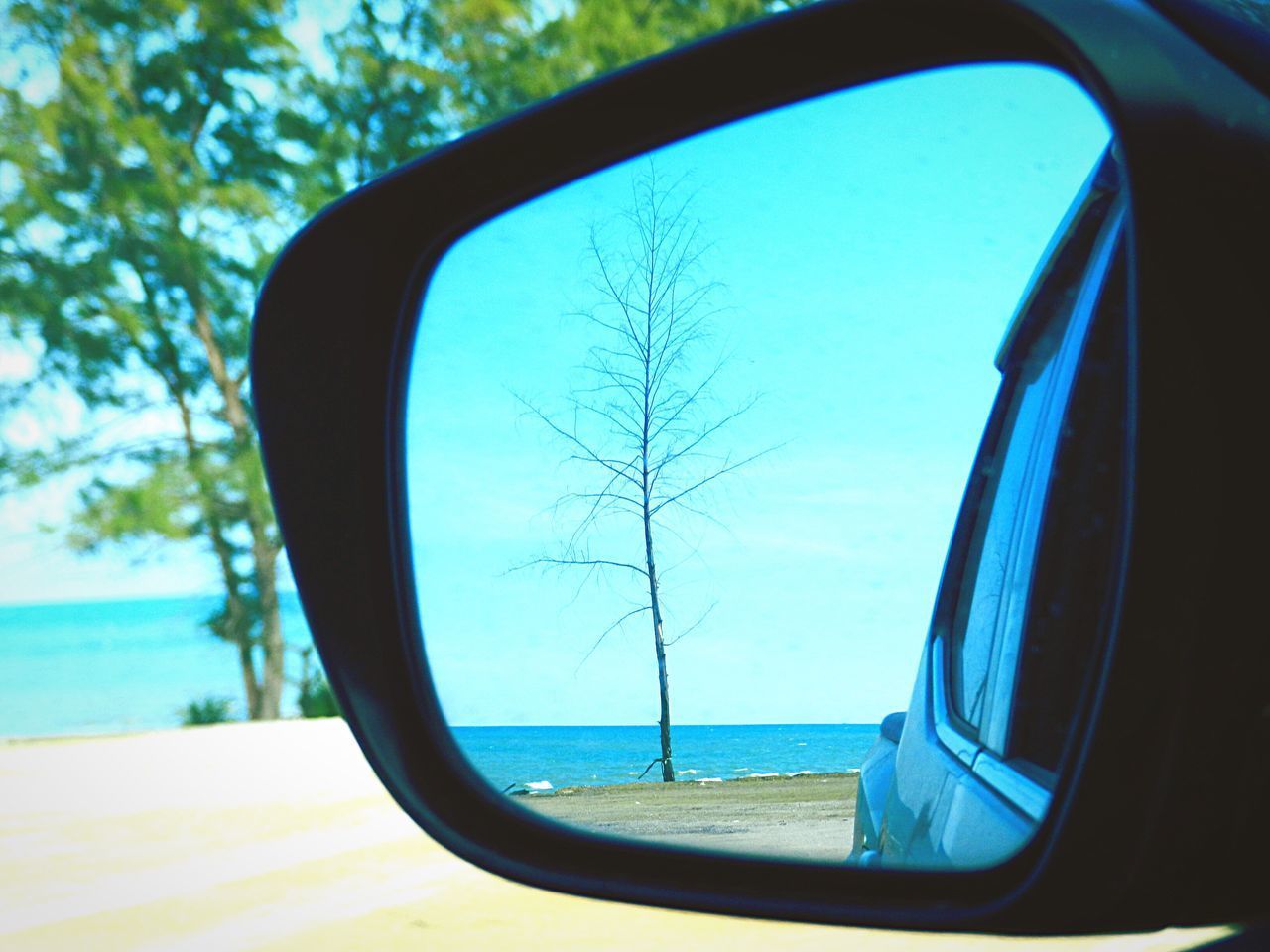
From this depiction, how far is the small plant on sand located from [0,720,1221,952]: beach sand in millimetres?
5389

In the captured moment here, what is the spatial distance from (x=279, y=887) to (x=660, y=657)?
511 centimetres

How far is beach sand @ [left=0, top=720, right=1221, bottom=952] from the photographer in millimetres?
4672

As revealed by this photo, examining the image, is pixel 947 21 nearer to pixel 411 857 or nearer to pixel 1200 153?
pixel 1200 153

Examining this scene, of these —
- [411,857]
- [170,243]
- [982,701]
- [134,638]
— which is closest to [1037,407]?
[982,701]

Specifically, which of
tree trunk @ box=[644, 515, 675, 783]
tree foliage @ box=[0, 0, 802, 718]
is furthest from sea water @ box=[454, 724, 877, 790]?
→ tree foliage @ box=[0, 0, 802, 718]

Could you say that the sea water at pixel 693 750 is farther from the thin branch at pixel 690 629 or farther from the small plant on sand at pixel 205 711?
the small plant on sand at pixel 205 711

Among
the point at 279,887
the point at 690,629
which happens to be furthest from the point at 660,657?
the point at 279,887

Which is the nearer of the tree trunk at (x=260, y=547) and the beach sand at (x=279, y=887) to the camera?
the beach sand at (x=279, y=887)

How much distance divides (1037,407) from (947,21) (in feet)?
1.56

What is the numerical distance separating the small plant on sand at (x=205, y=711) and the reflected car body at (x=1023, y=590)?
15019 millimetres

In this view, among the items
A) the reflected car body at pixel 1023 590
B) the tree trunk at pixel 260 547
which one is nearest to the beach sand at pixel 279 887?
the reflected car body at pixel 1023 590

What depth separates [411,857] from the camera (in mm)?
6473

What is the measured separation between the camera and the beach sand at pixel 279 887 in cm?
467

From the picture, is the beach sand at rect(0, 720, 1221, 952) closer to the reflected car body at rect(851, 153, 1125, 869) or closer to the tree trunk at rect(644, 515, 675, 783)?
the tree trunk at rect(644, 515, 675, 783)
